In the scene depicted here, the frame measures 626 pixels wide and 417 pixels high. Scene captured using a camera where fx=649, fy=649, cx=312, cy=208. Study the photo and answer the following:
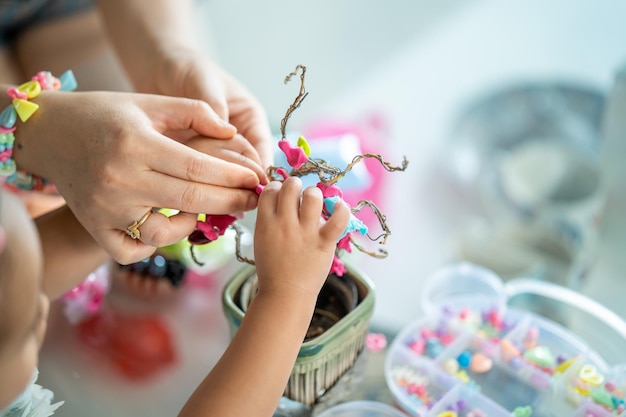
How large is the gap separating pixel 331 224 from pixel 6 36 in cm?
54

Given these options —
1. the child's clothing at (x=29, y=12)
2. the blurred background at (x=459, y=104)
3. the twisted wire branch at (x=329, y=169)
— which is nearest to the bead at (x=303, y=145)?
the twisted wire branch at (x=329, y=169)

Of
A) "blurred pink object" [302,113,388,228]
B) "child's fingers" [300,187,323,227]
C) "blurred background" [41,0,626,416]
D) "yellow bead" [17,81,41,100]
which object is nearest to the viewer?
"child's fingers" [300,187,323,227]

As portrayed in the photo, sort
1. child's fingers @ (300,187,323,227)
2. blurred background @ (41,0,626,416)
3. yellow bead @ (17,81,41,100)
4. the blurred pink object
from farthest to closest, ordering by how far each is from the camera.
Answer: the blurred pink object
blurred background @ (41,0,626,416)
yellow bead @ (17,81,41,100)
child's fingers @ (300,187,323,227)

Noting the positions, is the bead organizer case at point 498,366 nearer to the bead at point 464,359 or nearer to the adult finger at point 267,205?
the bead at point 464,359

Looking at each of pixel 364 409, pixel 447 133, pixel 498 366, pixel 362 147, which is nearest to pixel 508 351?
pixel 498 366

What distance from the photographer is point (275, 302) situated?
39cm

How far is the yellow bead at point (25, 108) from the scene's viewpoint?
467 millimetres

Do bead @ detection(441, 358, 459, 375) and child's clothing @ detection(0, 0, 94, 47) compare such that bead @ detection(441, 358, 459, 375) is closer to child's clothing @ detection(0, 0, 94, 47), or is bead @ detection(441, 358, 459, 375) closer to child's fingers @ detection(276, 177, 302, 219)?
child's fingers @ detection(276, 177, 302, 219)

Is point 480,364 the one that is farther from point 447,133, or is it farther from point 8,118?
point 447,133

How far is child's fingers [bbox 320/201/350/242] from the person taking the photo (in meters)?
0.38

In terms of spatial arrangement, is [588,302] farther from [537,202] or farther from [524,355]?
[537,202]

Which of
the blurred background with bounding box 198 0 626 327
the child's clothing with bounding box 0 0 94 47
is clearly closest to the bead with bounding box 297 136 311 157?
the blurred background with bounding box 198 0 626 327

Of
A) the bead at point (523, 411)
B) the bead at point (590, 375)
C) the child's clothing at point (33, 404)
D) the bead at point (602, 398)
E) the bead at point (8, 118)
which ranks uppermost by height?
the bead at point (8, 118)

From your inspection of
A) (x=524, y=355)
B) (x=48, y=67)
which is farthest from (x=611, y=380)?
(x=48, y=67)
